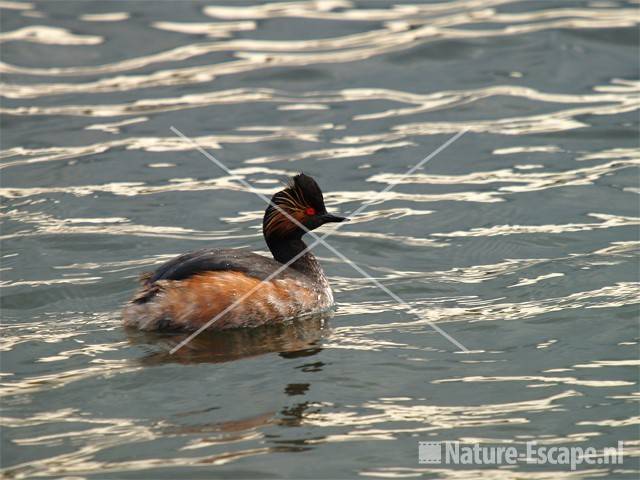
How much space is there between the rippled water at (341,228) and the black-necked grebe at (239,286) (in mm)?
165

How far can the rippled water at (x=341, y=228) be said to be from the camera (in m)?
7.15

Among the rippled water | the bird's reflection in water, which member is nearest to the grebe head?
the rippled water

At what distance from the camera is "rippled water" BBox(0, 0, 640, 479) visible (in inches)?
282

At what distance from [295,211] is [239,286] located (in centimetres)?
91

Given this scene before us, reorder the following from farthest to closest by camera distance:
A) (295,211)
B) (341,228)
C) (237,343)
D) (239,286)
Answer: (341,228)
(295,211)
(239,286)
(237,343)

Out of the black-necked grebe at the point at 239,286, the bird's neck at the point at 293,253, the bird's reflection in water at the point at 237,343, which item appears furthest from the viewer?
the bird's neck at the point at 293,253

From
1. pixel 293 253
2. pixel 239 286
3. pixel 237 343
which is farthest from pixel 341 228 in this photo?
pixel 237 343

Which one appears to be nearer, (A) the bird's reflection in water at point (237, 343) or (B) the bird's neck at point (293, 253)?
(A) the bird's reflection in water at point (237, 343)

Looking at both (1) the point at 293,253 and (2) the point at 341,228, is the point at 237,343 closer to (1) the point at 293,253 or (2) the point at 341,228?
(1) the point at 293,253

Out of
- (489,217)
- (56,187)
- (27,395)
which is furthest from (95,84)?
(27,395)

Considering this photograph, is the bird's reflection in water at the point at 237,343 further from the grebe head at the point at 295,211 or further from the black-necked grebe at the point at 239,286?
the grebe head at the point at 295,211

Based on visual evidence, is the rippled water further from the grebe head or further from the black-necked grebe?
the grebe head

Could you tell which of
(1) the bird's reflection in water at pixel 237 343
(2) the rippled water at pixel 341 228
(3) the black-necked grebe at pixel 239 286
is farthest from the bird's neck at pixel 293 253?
(1) the bird's reflection in water at pixel 237 343

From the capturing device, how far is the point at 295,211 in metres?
9.55
